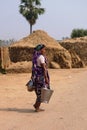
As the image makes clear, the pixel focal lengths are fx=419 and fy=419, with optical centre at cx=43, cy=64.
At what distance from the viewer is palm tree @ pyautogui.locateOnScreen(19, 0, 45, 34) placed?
49.7 metres

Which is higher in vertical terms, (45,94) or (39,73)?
(39,73)

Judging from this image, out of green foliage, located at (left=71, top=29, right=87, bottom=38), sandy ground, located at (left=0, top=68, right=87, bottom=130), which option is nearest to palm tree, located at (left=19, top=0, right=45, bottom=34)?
green foliage, located at (left=71, top=29, right=87, bottom=38)

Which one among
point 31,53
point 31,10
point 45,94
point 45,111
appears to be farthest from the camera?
point 31,10

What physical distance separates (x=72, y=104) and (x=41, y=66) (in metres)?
1.85

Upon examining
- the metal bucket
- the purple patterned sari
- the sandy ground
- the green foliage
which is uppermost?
the purple patterned sari

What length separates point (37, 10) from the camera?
163 ft

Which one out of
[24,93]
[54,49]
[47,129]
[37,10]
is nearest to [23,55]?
[54,49]

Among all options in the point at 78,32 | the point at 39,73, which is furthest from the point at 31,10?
the point at 39,73

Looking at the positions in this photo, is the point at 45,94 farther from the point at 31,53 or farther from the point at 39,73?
the point at 31,53

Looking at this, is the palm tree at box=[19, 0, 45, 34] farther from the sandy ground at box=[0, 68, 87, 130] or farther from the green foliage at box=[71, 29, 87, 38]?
the sandy ground at box=[0, 68, 87, 130]

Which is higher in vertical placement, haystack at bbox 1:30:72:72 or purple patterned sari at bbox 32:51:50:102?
purple patterned sari at bbox 32:51:50:102

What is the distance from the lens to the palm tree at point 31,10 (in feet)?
163

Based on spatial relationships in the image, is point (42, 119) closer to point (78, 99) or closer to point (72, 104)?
point (72, 104)

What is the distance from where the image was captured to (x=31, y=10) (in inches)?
1962
